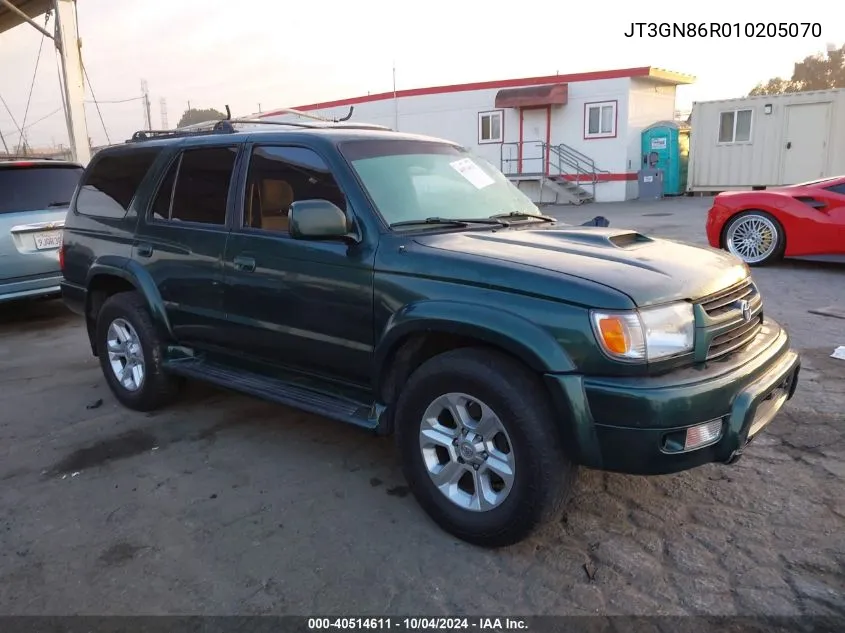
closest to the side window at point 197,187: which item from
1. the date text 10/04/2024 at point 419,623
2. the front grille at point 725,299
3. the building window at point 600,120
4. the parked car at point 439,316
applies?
the parked car at point 439,316

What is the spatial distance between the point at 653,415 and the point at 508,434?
0.58 metres

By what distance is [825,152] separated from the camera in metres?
19.1

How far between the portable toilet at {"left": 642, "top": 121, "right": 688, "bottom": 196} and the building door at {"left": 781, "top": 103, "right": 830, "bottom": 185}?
4.19 m

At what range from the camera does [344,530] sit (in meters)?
3.18

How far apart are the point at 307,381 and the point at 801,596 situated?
248 cm

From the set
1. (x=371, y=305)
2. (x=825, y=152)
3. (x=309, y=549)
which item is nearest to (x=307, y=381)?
(x=371, y=305)

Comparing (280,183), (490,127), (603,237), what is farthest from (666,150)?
(280,183)

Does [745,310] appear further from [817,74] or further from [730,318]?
[817,74]

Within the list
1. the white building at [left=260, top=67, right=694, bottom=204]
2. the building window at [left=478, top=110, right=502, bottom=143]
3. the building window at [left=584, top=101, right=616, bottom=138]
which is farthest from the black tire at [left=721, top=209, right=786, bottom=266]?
the building window at [left=478, top=110, right=502, bottom=143]

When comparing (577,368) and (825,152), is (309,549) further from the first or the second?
(825,152)

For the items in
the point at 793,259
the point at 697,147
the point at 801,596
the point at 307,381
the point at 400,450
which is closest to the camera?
the point at 801,596

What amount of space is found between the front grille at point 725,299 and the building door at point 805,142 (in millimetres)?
19008

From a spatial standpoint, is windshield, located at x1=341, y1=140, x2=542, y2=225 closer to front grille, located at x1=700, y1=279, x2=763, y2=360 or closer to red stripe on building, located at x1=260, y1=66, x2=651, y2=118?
front grille, located at x1=700, y1=279, x2=763, y2=360

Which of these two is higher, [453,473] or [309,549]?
[453,473]
